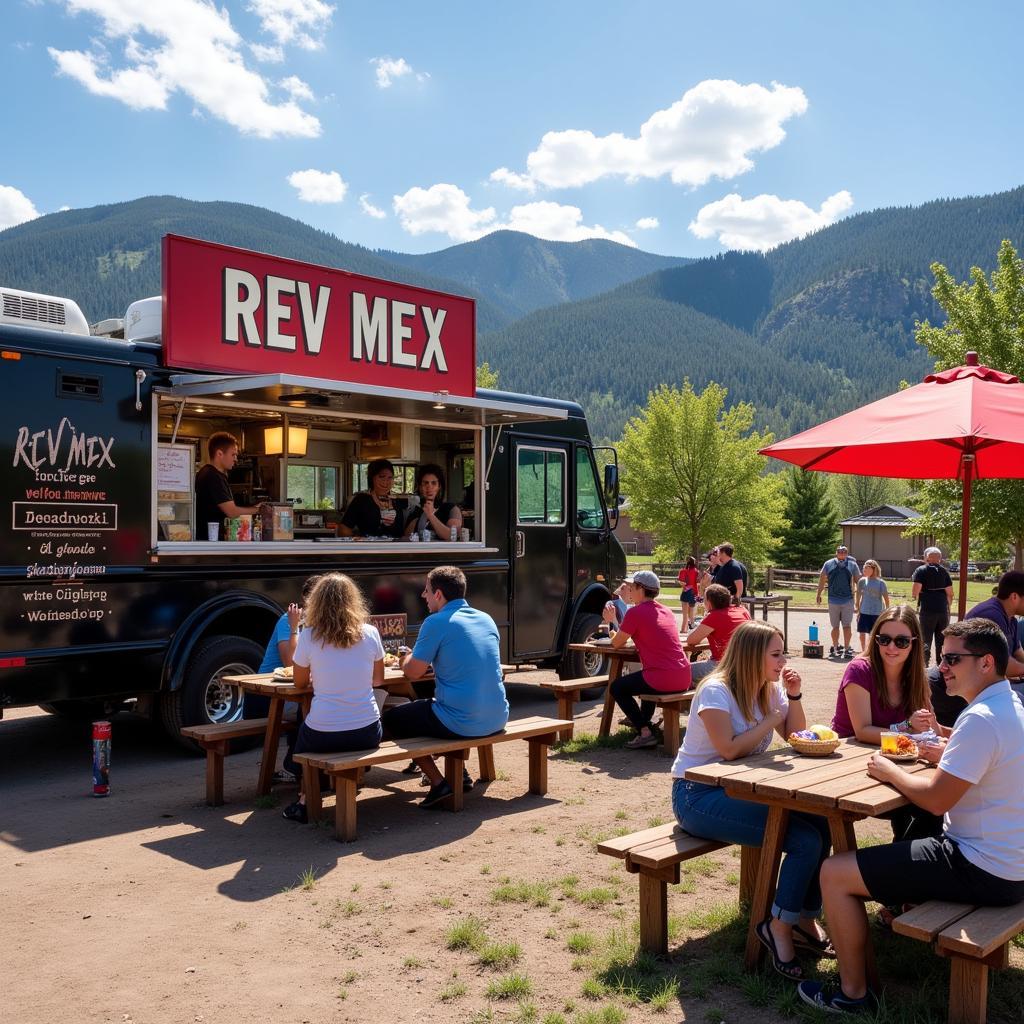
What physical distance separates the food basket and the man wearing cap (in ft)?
12.4

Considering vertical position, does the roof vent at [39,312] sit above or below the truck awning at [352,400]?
above

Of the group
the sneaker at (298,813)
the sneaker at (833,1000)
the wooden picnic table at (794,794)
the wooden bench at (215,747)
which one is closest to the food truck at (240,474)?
the wooden bench at (215,747)

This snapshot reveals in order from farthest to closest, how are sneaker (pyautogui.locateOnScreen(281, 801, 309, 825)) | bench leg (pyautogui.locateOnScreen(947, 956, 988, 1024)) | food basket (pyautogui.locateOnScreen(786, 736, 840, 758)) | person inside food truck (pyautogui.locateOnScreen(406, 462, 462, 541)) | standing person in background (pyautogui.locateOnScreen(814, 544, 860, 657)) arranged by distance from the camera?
standing person in background (pyautogui.locateOnScreen(814, 544, 860, 657))
person inside food truck (pyautogui.locateOnScreen(406, 462, 462, 541))
sneaker (pyautogui.locateOnScreen(281, 801, 309, 825))
food basket (pyautogui.locateOnScreen(786, 736, 840, 758))
bench leg (pyautogui.locateOnScreen(947, 956, 988, 1024))

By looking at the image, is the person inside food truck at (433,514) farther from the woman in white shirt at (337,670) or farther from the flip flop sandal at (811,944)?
the flip flop sandal at (811,944)

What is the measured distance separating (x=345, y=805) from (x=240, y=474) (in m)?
5.22

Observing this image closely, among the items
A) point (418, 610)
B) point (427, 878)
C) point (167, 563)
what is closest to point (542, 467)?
point (418, 610)

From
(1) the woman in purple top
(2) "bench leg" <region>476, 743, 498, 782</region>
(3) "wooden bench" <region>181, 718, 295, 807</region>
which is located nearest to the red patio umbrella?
(1) the woman in purple top

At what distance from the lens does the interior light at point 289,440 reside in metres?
9.98

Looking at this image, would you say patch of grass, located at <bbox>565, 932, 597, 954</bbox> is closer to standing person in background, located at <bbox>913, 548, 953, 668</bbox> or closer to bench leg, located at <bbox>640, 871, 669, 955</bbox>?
bench leg, located at <bbox>640, 871, 669, 955</bbox>

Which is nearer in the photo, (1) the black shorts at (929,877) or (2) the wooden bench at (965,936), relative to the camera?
(2) the wooden bench at (965,936)

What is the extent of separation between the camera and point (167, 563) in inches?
299

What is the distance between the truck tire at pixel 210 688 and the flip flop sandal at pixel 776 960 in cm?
491

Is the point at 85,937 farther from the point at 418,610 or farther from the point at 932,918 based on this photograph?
the point at 418,610

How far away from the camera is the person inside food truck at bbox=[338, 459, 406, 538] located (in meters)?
9.98
